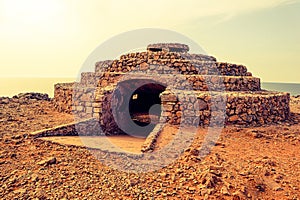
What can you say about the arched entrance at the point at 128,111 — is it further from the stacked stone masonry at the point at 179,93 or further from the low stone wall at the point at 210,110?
the low stone wall at the point at 210,110

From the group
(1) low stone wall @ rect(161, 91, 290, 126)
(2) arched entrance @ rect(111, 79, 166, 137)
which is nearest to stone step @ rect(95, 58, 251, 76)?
(2) arched entrance @ rect(111, 79, 166, 137)

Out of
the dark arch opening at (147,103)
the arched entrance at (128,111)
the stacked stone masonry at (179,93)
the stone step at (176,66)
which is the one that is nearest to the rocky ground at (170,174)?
the stacked stone masonry at (179,93)

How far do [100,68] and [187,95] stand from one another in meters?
5.83

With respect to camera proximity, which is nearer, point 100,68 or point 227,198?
point 227,198

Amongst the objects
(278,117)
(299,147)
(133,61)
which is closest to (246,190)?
(299,147)

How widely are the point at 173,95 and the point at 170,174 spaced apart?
3.76 metres

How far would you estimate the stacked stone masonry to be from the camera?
7824mm

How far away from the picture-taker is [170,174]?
4590 mm

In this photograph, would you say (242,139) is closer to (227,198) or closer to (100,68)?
(227,198)

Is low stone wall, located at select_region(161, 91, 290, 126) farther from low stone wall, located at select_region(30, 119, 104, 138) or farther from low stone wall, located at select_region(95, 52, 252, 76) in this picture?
low stone wall, located at select_region(95, 52, 252, 76)

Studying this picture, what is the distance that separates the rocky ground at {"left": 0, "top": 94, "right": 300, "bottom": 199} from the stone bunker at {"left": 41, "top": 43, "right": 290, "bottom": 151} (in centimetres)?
132

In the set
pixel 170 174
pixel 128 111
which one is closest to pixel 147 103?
pixel 128 111

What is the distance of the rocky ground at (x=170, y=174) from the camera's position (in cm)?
395

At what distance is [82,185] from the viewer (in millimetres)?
4258
